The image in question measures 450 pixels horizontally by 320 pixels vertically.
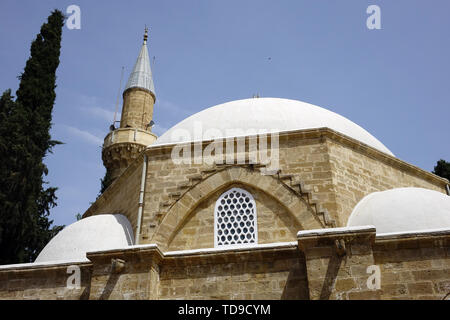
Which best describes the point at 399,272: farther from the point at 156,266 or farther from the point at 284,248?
the point at 156,266

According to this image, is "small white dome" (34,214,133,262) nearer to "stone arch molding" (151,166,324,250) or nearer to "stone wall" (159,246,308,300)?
"stone arch molding" (151,166,324,250)

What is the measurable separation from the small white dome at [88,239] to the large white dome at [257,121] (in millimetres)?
1994

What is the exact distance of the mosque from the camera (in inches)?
201

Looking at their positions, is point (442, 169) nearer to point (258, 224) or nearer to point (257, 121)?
point (257, 121)

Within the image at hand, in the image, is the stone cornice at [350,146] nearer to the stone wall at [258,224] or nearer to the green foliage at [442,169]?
the stone wall at [258,224]

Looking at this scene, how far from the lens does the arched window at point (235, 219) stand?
25.1 feet

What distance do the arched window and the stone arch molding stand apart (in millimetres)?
234

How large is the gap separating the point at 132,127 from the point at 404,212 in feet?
38.7

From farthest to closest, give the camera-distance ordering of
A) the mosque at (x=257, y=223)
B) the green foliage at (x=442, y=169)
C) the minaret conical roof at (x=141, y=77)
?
1. the minaret conical roof at (x=141, y=77)
2. the green foliage at (x=442, y=169)
3. the mosque at (x=257, y=223)

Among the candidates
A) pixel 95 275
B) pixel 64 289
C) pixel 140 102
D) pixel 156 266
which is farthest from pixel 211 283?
pixel 140 102

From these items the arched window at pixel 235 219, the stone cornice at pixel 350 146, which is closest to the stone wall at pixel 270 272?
the arched window at pixel 235 219
